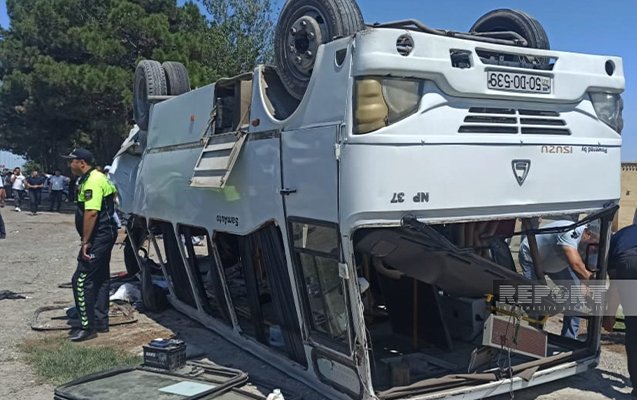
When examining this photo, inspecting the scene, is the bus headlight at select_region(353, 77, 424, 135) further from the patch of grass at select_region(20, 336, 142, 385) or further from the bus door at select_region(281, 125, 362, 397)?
the patch of grass at select_region(20, 336, 142, 385)

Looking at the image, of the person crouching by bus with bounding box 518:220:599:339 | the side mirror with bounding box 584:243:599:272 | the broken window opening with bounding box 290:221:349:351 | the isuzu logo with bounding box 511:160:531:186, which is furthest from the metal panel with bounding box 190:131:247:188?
the side mirror with bounding box 584:243:599:272

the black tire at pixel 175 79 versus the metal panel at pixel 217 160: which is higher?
the black tire at pixel 175 79

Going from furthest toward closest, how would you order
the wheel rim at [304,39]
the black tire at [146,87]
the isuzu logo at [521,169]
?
the black tire at [146,87], the wheel rim at [304,39], the isuzu logo at [521,169]

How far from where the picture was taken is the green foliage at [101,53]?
22.1 meters

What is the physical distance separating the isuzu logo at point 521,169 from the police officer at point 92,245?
4.34m

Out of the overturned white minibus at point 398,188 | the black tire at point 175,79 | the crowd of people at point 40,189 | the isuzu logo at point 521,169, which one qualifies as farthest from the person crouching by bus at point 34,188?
the isuzu logo at point 521,169

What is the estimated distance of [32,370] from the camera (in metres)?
5.89

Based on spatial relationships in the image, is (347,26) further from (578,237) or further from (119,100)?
(119,100)

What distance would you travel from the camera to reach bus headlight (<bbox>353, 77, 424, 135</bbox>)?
12.8 ft

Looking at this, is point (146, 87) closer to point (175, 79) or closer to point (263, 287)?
point (175, 79)

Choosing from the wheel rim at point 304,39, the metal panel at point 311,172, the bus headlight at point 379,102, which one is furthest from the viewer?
the wheel rim at point 304,39

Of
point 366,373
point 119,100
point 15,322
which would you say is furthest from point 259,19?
point 366,373

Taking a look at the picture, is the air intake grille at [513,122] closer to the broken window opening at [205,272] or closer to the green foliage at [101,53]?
the broken window opening at [205,272]

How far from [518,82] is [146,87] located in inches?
183
